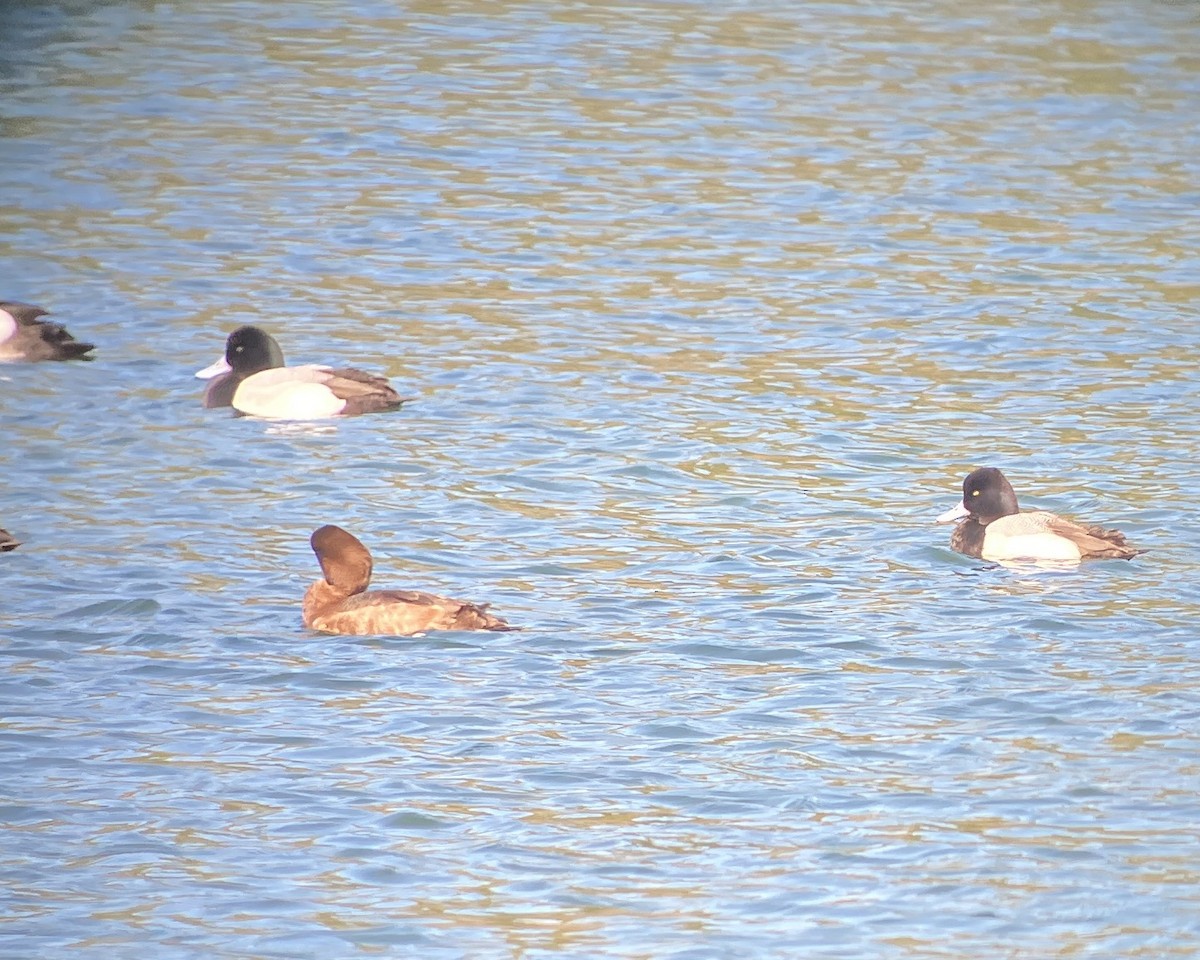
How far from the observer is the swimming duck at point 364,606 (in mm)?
8930

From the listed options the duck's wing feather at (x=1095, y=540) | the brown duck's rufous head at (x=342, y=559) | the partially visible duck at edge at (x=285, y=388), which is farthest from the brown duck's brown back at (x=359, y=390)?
the duck's wing feather at (x=1095, y=540)

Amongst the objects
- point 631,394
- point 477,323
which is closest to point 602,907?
point 631,394

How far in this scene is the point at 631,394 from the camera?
511 inches

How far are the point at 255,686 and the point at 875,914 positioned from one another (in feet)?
9.48

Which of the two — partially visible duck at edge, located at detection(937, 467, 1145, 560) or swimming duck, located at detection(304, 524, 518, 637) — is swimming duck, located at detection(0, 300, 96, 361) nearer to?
swimming duck, located at detection(304, 524, 518, 637)

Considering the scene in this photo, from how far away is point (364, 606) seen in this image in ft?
29.5

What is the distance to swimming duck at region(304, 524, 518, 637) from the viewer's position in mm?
8930

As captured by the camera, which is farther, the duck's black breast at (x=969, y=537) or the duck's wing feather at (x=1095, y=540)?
the duck's black breast at (x=969, y=537)

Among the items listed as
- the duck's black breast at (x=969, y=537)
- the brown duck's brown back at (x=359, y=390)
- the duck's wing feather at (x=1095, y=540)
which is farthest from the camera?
the brown duck's brown back at (x=359, y=390)

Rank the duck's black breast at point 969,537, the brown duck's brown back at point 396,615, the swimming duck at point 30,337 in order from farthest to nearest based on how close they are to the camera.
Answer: the swimming duck at point 30,337 < the duck's black breast at point 969,537 < the brown duck's brown back at point 396,615

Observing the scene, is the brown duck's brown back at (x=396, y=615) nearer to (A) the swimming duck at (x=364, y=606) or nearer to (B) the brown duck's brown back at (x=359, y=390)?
(A) the swimming duck at (x=364, y=606)

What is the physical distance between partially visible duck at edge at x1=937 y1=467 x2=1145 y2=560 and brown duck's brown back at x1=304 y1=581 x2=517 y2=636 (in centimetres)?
243

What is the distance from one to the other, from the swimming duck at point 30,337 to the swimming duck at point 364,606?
179 inches

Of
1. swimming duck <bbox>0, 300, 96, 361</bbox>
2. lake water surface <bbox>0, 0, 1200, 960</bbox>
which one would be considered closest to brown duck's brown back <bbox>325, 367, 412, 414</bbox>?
lake water surface <bbox>0, 0, 1200, 960</bbox>
